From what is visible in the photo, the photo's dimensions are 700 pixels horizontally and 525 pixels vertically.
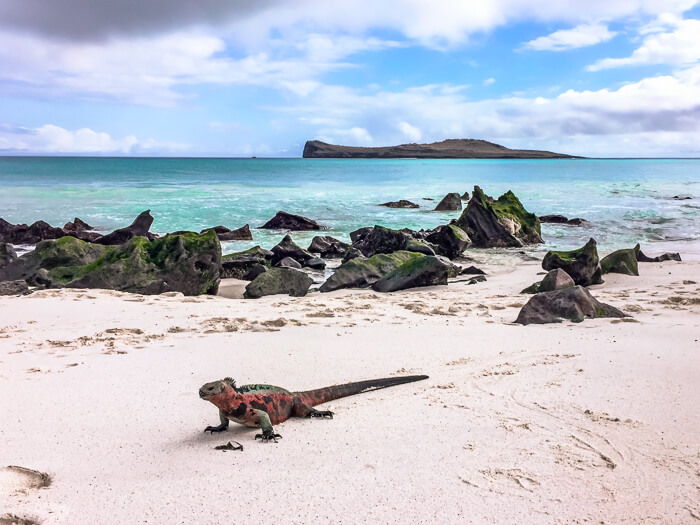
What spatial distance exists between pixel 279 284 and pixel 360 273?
176 cm

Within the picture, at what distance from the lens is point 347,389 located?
14.1 feet

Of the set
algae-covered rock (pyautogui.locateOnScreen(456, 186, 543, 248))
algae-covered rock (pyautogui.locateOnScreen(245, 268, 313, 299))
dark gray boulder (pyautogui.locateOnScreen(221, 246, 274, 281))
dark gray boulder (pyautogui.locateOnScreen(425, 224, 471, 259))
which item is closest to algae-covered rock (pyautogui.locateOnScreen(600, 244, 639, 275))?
dark gray boulder (pyautogui.locateOnScreen(425, 224, 471, 259))

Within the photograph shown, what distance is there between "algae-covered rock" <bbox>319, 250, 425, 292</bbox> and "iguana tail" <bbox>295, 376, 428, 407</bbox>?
20.1 feet

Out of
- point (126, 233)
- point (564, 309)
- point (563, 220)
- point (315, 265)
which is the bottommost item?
point (315, 265)

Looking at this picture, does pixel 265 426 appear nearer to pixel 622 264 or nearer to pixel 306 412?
pixel 306 412

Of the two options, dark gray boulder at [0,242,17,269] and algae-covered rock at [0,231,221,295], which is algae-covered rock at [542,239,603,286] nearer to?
algae-covered rock at [0,231,221,295]

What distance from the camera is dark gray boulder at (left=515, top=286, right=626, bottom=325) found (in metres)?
6.68

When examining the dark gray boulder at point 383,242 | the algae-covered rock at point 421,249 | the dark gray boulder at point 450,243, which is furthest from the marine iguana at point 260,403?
the dark gray boulder at point 450,243

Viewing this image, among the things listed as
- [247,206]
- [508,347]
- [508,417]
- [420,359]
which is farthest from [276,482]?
[247,206]

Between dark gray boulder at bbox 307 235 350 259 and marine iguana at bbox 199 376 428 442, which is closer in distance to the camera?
marine iguana at bbox 199 376 428 442

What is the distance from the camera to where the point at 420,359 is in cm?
528

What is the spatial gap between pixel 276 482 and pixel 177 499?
19.9 inches

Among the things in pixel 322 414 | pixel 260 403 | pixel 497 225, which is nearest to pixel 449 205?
pixel 497 225

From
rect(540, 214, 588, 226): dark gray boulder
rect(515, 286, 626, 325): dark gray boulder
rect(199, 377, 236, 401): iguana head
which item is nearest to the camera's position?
rect(199, 377, 236, 401): iguana head
